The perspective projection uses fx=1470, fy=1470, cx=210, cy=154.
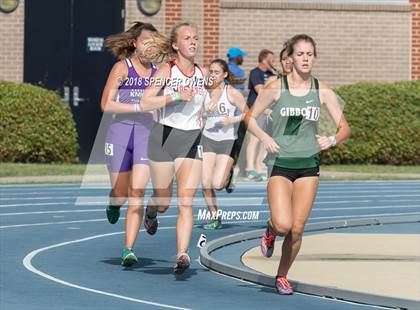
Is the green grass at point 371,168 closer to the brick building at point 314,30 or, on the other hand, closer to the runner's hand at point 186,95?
the brick building at point 314,30

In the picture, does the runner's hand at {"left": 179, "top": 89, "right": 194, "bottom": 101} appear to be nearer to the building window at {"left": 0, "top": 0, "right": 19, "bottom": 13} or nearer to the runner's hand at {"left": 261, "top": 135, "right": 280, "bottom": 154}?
the runner's hand at {"left": 261, "top": 135, "right": 280, "bottom": 154}

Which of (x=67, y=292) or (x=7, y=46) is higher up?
(x=7, y=46)

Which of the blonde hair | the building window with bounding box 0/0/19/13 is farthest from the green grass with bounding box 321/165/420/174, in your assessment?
the blonde hair

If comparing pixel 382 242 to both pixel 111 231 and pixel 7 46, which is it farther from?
pixel 7 46

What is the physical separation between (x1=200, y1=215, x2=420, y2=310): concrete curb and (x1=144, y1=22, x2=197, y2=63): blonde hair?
204 centimetres

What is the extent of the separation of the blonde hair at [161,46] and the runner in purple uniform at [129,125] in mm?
164

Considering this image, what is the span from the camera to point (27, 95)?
29.8 metres

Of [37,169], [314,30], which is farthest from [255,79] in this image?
[314,30]

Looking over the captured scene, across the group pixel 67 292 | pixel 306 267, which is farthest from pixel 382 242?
pixel 67 292

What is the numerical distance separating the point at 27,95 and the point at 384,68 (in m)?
9.01

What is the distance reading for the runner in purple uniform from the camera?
1398 cm

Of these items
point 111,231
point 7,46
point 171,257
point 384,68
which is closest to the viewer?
point 171,257

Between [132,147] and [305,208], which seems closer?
[305,208]

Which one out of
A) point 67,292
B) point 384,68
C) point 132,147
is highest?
point 384,68
